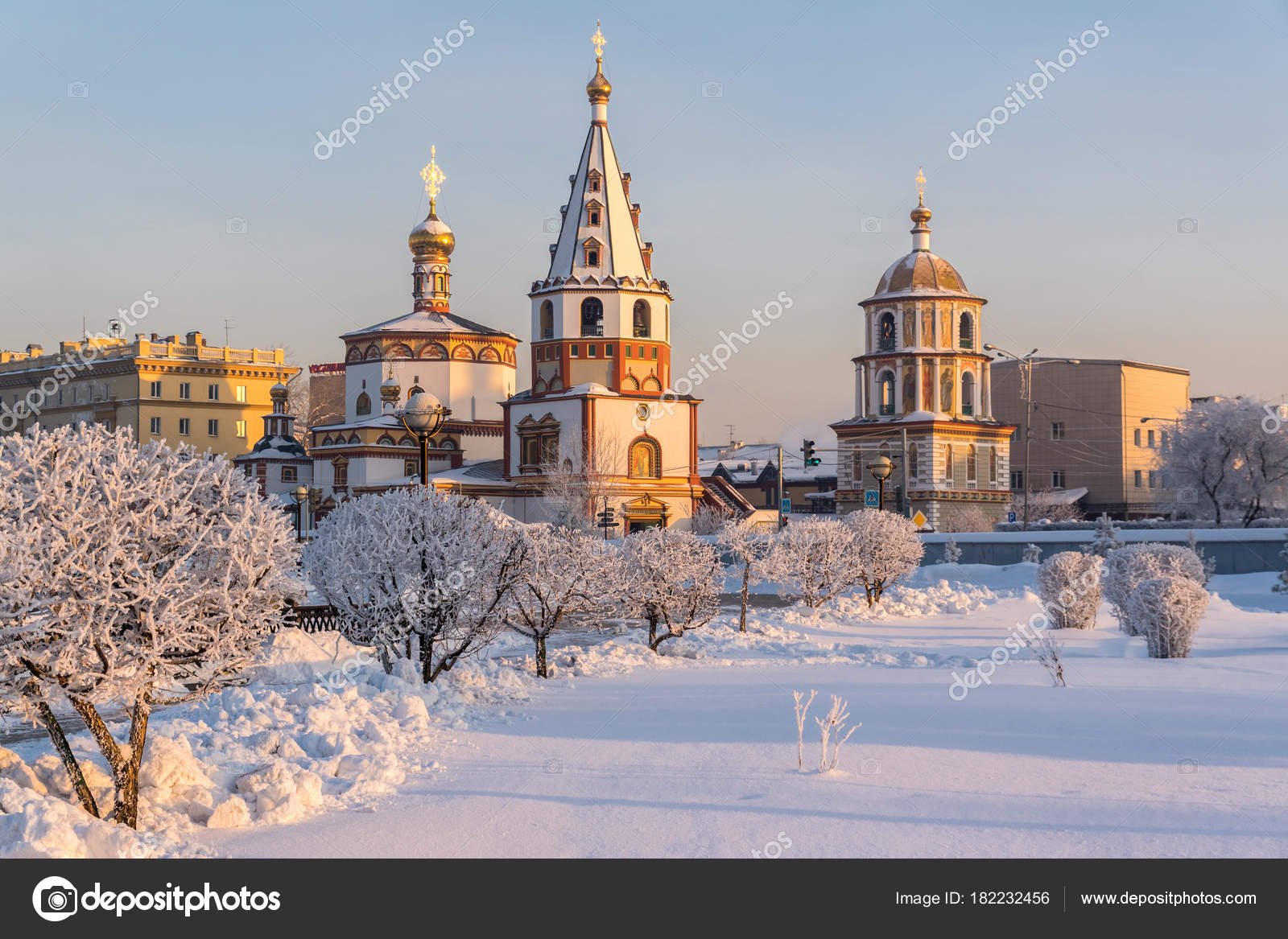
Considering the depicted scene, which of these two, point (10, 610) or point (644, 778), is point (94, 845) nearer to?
A: point (10, 610)

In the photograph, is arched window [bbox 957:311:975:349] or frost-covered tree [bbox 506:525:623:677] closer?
frost-covered tree [bbox 506:525:623:677]

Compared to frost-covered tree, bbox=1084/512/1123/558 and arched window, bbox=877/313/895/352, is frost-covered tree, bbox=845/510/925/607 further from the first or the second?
arched window, bbox=877/313/895/352

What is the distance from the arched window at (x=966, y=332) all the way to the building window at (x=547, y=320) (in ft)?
63.3

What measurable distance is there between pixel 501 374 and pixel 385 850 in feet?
186

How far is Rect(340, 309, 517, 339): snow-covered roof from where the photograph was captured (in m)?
61.7

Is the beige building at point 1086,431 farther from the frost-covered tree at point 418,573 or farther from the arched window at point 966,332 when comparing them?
the frost-covered tree at point 418,573

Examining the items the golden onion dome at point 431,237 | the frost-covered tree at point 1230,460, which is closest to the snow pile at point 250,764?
the frost-covered tree at point 1230,460

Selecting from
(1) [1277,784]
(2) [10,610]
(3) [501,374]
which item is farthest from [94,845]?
(3) [501,374]

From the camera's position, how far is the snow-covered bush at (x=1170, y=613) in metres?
15.4

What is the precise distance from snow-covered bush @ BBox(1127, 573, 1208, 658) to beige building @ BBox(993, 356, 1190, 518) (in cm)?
6352

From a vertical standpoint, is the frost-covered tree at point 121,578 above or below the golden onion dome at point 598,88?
below

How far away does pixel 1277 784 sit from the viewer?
Result: 8.41m
